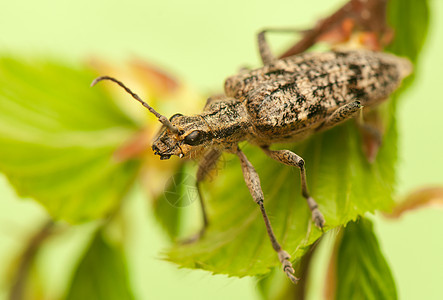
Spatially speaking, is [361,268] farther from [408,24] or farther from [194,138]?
[408,24]

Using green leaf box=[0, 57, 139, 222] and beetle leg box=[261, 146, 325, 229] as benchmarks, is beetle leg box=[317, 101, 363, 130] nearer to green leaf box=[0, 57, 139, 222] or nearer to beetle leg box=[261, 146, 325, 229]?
beetle leg box=[261, 146, 325, 229]

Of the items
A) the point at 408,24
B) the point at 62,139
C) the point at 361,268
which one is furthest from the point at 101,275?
the point at 408,24

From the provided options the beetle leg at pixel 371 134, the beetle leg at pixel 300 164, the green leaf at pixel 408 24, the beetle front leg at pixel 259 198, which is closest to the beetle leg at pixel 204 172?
the beetle front leg at pixel 259 198

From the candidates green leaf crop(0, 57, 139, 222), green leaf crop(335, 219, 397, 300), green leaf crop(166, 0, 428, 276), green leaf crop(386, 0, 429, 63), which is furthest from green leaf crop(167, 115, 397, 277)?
green leaf crop(0, 57, 139, 222)

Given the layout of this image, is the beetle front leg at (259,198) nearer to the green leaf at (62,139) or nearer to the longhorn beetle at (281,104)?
the longhorn beetle at (281,104)

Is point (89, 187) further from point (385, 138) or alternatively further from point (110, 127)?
point (385, 138)
